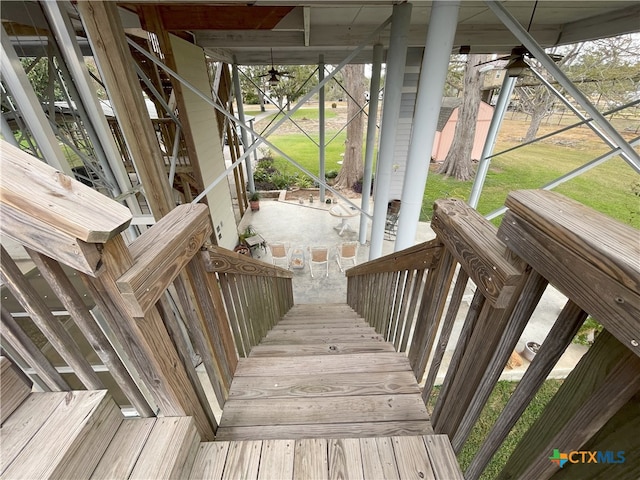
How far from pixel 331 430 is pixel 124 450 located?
→ 71 cm

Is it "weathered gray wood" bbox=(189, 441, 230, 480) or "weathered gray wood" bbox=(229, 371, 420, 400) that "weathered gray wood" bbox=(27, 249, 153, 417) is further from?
"weathered gray wood" bbox=(229, 371, 420, 400)

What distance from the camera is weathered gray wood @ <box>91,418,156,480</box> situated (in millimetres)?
749

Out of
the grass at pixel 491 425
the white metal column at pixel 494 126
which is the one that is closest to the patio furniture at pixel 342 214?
the white metal column at pixel 494 126

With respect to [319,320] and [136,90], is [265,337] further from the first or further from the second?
[136,90]

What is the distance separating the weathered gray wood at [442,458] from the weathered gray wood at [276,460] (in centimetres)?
47

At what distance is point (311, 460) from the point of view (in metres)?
0.97

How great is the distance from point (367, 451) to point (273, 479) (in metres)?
0.33

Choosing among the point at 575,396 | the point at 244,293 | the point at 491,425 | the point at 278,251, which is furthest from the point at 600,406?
the point at 278,251

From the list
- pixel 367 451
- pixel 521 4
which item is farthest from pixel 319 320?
pixel 521 4

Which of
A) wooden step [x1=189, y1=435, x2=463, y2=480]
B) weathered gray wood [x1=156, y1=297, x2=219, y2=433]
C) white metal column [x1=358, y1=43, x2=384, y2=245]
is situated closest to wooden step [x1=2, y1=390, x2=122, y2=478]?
weathered gray wood [x1=156, y1=297, x2=219, y2=433]

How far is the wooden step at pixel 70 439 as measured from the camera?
2.18 feet

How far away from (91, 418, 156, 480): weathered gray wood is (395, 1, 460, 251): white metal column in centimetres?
219

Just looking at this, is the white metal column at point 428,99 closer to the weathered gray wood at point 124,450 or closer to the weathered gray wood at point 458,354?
the weathered gray wood at point 458,354

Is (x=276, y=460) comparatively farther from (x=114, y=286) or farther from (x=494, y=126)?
(x=494, y=126)
